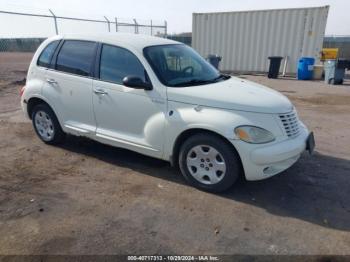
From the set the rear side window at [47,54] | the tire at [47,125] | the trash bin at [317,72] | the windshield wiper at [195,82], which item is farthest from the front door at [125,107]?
the trash bin at [317,72]

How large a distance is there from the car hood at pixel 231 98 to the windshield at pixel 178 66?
237mm

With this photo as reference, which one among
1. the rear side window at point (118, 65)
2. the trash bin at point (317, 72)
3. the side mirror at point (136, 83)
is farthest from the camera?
the trash bin at point (317, 72)

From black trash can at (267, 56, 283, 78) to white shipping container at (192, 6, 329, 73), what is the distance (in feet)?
3.23

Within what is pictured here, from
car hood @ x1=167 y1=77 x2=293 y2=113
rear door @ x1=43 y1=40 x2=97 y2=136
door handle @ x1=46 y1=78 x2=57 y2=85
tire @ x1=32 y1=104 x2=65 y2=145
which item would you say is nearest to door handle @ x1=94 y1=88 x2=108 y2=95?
rear door @ x1=43 y1=40 x2=97 y2=136

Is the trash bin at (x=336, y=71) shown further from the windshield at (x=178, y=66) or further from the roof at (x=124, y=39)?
the roof at (x=124, y=39)

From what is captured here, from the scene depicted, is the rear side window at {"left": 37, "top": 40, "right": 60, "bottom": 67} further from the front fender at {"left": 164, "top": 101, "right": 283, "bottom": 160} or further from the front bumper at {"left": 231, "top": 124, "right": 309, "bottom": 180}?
the front bumper at {"left": 231, "top": 124, "right": 309, "bottom": 180}

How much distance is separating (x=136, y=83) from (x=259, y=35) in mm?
13277

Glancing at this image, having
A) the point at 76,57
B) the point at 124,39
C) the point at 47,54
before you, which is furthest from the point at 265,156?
the point at 47,54

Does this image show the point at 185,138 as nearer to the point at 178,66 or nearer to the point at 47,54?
the point at 178,66

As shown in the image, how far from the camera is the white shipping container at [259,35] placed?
14758 millimetres

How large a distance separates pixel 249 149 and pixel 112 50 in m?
2.43

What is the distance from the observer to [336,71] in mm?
13211

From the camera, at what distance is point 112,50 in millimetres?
4645

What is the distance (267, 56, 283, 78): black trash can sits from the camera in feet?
48.8
